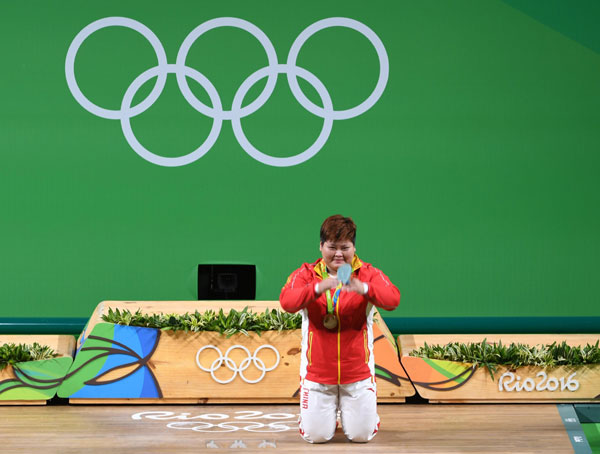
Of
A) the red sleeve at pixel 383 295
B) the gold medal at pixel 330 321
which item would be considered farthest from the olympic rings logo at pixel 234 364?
the red sleeve at pixel 383 295

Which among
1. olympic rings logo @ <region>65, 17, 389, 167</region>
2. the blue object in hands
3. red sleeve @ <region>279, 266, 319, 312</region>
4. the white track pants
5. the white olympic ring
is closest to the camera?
the blue object in hands

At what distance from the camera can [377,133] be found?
5.95m

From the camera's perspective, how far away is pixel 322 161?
5.94 m

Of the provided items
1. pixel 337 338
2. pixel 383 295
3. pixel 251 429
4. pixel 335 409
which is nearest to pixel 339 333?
pixel 337 338

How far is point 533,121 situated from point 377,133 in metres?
1.30

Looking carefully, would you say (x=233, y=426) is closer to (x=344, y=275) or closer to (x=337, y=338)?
(x=337, y=338)

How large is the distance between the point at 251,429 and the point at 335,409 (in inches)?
23.0

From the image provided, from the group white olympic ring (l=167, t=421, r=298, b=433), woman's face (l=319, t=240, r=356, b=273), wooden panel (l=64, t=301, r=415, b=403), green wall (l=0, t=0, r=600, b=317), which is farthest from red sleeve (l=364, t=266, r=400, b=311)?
green wall (l=0, t=0, r=600, b=317)

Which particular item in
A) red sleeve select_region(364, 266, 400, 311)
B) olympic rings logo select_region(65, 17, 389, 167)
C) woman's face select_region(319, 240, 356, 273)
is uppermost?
olympic rings logo select_region(65, 17, 389, 167)

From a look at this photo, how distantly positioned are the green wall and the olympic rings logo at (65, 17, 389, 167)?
1.9 inches

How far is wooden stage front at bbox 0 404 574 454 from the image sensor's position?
396 cm

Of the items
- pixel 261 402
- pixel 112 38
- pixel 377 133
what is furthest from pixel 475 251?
pixel 112 38

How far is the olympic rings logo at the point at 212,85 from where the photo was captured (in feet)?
19.3

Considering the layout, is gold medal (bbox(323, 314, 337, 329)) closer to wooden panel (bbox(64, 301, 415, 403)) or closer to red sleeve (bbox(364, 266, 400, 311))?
red sleeve (bbox(364, 266, 400, 311))
